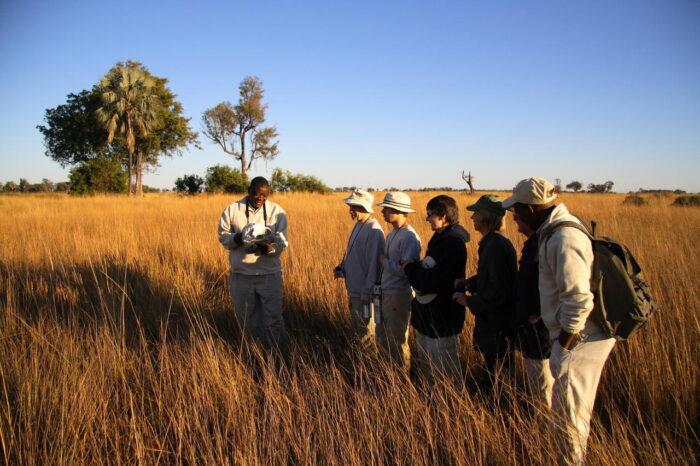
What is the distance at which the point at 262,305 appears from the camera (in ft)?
12.7

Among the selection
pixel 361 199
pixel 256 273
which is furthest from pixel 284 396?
pixel 361 199

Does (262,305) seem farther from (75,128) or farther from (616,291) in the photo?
(75,128)

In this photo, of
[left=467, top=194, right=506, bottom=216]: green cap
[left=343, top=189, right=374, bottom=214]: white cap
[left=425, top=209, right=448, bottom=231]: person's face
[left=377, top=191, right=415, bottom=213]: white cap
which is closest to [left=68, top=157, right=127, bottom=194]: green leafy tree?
[left=343, top=189, right=374, bottom=214]: white cap

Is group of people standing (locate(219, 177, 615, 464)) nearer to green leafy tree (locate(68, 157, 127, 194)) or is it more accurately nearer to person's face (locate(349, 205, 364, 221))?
person's face (locate(349, 205, 364, 221))

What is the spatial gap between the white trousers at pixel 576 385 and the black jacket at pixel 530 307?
1.07 ft

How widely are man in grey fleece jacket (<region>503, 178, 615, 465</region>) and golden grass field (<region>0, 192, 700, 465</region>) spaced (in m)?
0.14

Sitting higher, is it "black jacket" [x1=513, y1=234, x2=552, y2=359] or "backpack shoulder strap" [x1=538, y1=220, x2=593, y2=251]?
"backpack shoulder strap" [x1=538, y1=220, x2=593, y2=251]

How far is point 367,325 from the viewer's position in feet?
11.3

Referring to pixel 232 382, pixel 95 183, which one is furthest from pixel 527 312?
pixel 95 183

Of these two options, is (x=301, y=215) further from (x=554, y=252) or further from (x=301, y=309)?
(x=554, y=252)

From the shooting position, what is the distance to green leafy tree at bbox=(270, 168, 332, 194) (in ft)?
80.2

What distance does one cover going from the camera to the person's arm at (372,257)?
3.28 metres

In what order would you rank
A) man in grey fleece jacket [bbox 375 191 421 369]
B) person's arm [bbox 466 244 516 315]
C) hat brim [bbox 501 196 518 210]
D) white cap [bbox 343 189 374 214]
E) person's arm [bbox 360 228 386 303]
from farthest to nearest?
white cap [bbox 343 189 374 214] → person's arm [bbox 360 228 386 303] → man in grey fleece jacket [bbox 375 191 421 369] → person's arm [bbox 466 244 516 315] → hat brim [bbox 501 196 518 210]

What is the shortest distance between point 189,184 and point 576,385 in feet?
84.3
